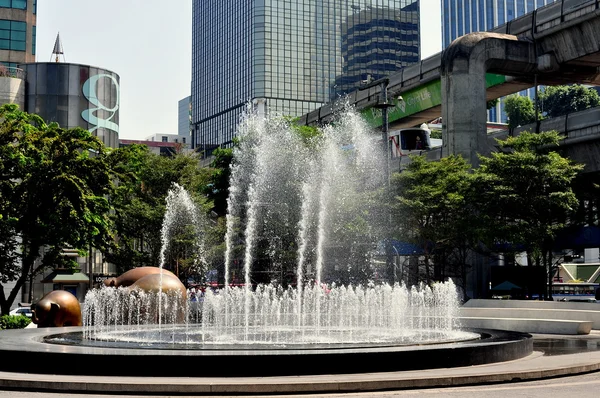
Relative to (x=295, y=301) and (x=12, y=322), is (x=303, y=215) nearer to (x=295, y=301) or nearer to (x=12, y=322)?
(x=295, y=301)

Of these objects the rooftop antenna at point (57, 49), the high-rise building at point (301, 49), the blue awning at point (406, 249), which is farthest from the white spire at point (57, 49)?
the high-rise building at point (301, 49)

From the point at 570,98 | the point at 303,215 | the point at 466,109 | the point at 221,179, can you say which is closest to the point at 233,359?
the point at 466,109

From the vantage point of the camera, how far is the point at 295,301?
37.8m

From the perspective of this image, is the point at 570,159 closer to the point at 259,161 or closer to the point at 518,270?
the point at 518,270

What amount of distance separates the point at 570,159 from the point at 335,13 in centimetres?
12425

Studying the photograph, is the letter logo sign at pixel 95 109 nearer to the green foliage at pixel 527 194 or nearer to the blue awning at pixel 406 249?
the blue awning at pixel 406 249

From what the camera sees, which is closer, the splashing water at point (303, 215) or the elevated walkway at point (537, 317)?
the elevated walkway at point (537, 317)

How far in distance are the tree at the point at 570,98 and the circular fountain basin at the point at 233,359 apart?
9062cm

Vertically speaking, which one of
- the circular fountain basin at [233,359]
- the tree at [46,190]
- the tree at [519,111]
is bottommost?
the circular fountain basin at [233,359]

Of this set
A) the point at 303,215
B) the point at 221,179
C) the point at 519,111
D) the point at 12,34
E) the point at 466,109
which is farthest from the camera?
the point at 519,111

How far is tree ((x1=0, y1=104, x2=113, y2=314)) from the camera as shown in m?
31.6

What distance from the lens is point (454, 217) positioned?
3922cm

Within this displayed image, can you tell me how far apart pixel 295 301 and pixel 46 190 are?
1239 cm

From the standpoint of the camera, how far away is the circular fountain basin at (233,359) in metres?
14.1
